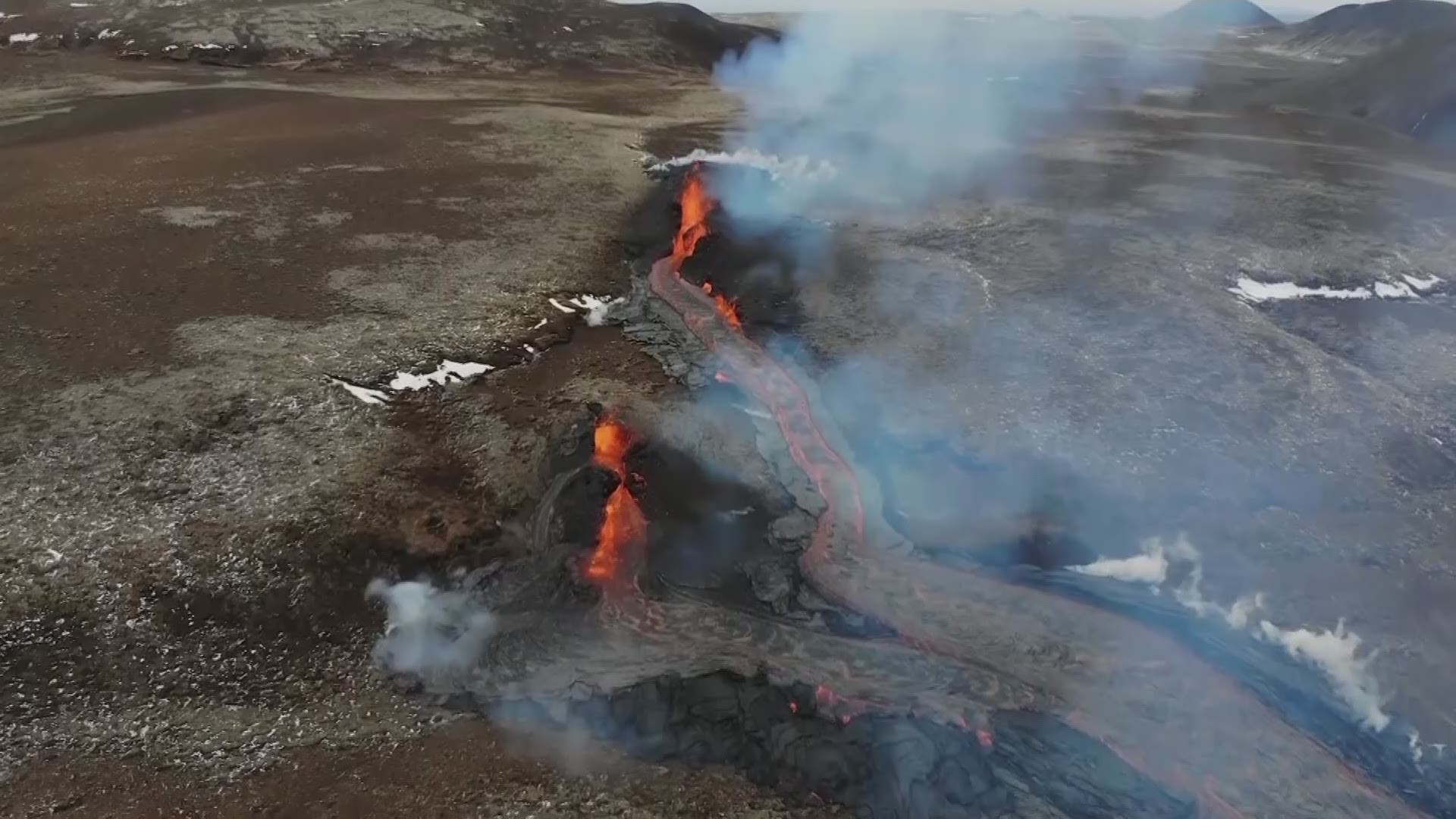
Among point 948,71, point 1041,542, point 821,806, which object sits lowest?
point 821,806

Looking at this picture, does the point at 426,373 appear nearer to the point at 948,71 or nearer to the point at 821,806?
the point at 821,806

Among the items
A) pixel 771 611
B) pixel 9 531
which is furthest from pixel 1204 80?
pixel 9 531

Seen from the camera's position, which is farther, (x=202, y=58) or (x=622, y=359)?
(x=202, y=58)

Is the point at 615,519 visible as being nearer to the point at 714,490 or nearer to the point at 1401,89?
the point at 714,490

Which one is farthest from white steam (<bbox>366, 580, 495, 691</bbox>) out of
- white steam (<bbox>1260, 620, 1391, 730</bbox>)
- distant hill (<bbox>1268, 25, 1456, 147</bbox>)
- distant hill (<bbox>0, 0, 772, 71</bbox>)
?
distant hill (<bbox>1268, 25, 1456, 147</bbox>)

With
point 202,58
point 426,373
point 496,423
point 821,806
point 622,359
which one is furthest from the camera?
point 202,58
